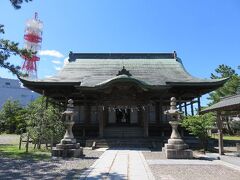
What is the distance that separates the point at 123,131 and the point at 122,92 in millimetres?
3539

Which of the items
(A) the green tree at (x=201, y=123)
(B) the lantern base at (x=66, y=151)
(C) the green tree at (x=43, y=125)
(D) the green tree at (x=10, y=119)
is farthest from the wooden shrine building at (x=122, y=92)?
(D) the green tree at (x=10, y=119)

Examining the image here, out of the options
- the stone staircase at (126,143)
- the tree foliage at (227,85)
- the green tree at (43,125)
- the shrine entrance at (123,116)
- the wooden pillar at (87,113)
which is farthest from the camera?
the tree foliage at (227,85)

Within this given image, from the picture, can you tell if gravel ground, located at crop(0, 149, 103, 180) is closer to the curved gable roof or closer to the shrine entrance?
the curved gable roof

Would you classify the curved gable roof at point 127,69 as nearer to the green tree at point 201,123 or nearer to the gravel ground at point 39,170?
the green tree at point 201,123

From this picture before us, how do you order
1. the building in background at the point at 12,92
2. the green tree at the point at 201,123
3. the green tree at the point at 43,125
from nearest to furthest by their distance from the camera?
the green tree at the point at 201,123
the green tree at the point at 43,125
the building in background at the point at 12,92

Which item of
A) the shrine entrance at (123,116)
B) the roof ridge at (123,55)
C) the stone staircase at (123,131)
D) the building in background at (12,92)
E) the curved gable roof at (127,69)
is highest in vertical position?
the building in background at (12,92)

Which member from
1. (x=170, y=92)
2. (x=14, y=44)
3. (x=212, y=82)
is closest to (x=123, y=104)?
(x=170, y=92)

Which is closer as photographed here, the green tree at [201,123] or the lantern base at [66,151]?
the lantern base at [66,151]

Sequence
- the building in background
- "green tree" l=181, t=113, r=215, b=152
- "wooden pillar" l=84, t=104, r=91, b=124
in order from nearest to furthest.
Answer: "green tree" l=181, t=113, r=215, b=152 → "wooden pillar" l=84, t=104, r=91, b=124 → the building in background

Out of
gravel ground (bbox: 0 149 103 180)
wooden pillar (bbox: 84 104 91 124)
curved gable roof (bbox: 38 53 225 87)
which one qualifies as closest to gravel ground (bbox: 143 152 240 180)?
gravel ground (bbox: 0 149 103 180)

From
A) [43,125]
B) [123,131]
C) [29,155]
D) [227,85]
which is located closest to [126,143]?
[123,131]

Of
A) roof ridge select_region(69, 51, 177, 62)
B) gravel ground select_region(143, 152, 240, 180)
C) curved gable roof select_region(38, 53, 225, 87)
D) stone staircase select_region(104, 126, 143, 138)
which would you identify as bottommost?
gravel ground select_region(143, 152, 240, 180)

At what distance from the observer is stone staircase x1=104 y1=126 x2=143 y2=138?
22378mm

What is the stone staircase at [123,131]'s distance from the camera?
22378 mm
